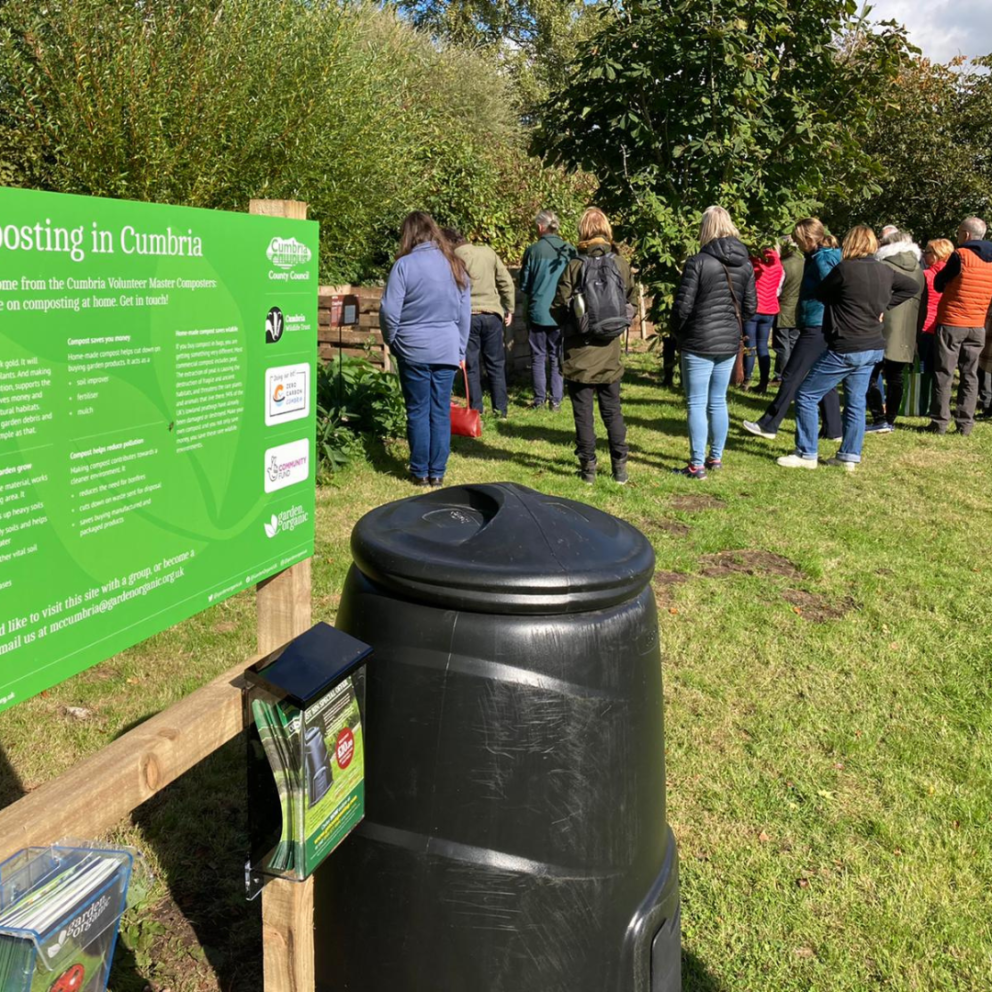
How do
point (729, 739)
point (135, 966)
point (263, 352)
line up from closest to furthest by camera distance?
point (263, 352) < point (135, 966) < point (729, 739)

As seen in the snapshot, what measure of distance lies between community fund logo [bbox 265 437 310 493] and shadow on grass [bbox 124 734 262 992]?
4.67ft

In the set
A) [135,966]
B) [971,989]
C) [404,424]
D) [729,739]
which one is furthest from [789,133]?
[135,966]

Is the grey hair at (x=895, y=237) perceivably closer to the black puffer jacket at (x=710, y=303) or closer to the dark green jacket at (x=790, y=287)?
the dark green jacket at (x=790, y=287)

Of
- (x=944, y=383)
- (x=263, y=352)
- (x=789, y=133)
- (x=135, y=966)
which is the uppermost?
(x=789, y=133)

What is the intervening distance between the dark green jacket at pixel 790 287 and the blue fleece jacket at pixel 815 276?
7.93 feet

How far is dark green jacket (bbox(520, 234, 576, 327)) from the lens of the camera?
10.0 meters

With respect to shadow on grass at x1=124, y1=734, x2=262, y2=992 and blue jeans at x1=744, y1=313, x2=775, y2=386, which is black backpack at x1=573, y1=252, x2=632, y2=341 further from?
blue jeans at x1=744, y1=313, x2=775, y2=386

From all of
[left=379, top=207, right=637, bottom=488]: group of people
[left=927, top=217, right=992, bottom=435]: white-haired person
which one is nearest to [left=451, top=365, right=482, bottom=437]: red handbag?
[left=379, top=207, right=637, bottom=488]: group of people

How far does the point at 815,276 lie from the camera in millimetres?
8984

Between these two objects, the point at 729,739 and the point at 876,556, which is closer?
the point at 729,739

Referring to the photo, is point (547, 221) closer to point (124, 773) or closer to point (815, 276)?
point (815, 276)

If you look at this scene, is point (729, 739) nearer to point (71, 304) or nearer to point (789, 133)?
point (71, 304)

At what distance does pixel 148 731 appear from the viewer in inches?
73.0

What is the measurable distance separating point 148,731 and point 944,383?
33.4ft
